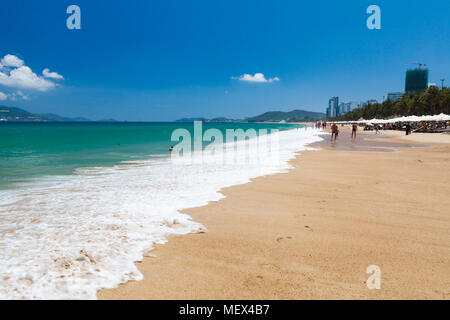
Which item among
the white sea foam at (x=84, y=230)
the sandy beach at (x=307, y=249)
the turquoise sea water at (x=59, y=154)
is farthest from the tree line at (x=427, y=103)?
the white sea foam at (x=84, y=230)

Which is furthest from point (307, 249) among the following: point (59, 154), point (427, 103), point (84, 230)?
point (427, 103)

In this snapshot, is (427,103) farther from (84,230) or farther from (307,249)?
(84,230)

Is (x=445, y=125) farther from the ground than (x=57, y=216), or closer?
farther from the ground

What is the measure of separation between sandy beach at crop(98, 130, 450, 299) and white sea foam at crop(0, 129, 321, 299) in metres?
0.34

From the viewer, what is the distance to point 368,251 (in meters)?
3.85

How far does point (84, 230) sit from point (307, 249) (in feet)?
11.8

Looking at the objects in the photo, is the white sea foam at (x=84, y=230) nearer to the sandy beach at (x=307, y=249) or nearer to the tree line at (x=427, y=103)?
the sandy beach at (x=307, y=249)

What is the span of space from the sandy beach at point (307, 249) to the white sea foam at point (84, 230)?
344 mm

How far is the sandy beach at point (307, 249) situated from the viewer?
2.92 meters

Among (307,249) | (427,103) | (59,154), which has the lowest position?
A: (307,249)

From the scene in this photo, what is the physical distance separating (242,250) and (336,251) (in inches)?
52.4

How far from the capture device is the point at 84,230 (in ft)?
15.0
